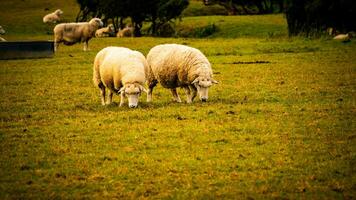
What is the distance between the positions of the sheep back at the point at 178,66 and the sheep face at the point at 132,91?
66.2 inches

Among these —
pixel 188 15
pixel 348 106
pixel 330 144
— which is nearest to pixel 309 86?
pixel 348 106

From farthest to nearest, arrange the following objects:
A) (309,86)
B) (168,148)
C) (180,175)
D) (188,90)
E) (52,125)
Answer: (309,86) → (188,90) → (52,125) → (168,148) → (180,175)

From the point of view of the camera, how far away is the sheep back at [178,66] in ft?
57.6

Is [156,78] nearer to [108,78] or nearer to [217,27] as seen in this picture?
[108,78]

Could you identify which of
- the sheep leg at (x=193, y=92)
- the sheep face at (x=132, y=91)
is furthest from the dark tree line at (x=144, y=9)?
the sheep face at (x=132, y=91)

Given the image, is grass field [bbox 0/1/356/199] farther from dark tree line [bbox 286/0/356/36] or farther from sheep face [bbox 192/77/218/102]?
dark tree line [bbox 286/0/356/36]

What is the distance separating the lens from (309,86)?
20.8 metres

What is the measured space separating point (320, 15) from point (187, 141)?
119 ft

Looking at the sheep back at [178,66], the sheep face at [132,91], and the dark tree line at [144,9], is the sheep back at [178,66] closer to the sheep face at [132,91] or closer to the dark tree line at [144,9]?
the sheep face at [132,91]

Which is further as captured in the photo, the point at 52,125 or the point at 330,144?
the point at 52,125

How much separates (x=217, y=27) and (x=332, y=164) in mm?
44975

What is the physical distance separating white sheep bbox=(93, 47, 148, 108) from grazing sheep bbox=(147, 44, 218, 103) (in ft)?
2.00

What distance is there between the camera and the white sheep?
1634 cm

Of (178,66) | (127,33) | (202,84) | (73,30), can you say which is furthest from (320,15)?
(202,84)
